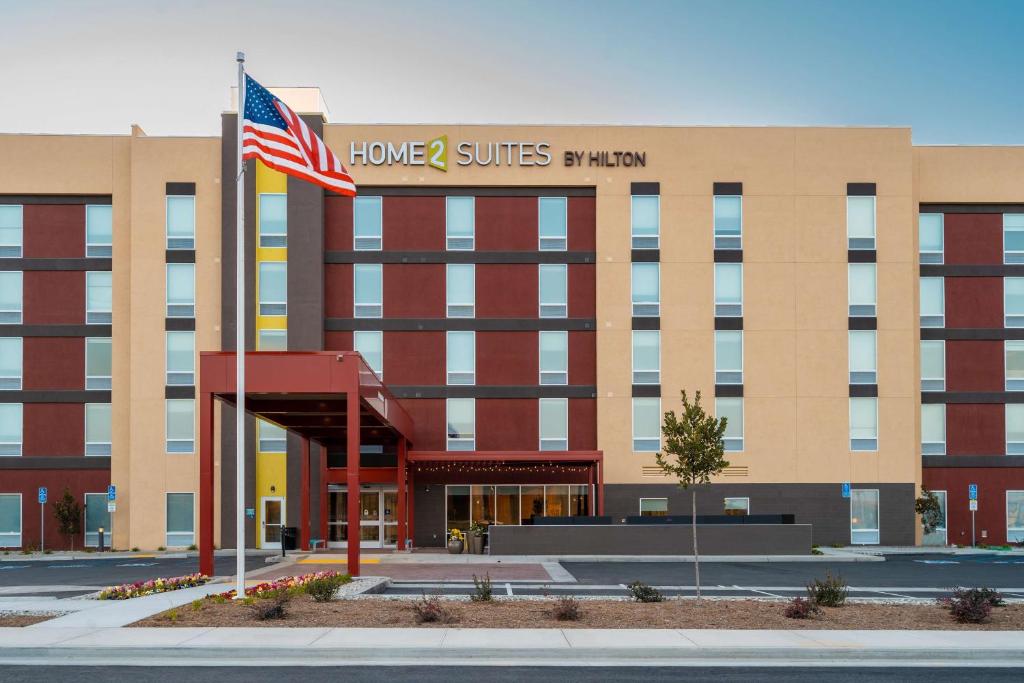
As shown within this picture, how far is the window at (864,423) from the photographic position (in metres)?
43.1

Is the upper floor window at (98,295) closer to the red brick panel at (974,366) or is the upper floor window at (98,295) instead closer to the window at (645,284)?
the window at (645,284)

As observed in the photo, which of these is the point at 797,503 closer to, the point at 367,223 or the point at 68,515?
the point at 367,223

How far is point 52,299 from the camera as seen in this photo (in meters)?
43.4

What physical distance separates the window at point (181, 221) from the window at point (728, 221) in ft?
72.5

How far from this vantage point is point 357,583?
78.3 feet

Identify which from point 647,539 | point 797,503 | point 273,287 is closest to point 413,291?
point 273,287

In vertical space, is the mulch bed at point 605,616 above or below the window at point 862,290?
below

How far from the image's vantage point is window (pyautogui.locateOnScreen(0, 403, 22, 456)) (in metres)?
43.0

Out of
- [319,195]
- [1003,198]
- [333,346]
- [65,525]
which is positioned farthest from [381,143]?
[1003,198]

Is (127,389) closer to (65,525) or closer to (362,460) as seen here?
(65,525)

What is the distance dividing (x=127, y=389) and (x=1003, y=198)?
1517 inches

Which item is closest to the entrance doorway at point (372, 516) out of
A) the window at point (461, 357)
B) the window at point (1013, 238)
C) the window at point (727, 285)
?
the window at point (461, 357)

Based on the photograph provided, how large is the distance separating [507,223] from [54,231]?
1930cm

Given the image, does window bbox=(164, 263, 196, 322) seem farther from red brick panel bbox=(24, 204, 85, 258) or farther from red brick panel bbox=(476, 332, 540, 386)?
red brick panel bbox=(476, 332, 540, 386)
